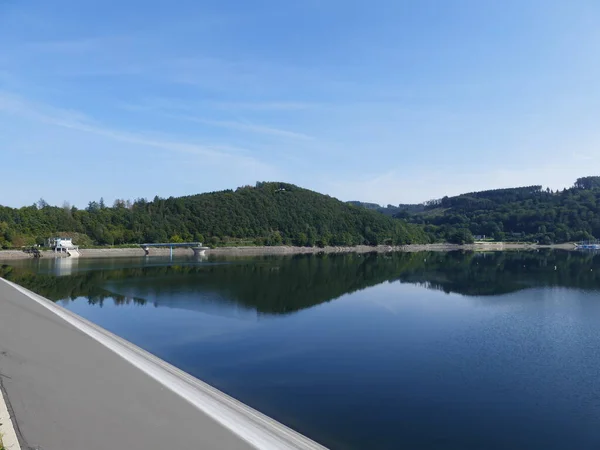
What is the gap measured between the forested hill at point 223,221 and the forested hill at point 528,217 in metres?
16.7

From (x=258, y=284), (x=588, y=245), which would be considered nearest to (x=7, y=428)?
(x=258, y=284)

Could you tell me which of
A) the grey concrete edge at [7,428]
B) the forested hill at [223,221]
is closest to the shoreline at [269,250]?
the forested hill at [223,221]

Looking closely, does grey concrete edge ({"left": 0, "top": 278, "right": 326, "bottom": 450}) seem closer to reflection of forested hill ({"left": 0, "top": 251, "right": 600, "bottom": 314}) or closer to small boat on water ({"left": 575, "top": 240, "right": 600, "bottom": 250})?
reflection of forested hill ({"left": 0, "top": 251, "right": 600, "bottom": 314})

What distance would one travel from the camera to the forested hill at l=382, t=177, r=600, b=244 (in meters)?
99.5

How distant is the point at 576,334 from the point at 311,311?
1026cm

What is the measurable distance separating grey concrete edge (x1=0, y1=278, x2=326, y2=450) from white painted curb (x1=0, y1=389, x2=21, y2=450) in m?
2.86

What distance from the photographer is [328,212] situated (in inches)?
4131

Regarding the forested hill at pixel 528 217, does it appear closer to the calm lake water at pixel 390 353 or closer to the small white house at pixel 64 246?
the small white house at pixel 64 246

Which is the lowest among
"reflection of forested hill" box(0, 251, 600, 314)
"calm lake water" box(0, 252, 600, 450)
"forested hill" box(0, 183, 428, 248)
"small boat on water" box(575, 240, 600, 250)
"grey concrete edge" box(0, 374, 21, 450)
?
"calm lake water" box(0, 252, 600, 450)

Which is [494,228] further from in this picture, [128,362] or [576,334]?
[128,362]

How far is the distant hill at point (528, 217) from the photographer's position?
99.5 metres

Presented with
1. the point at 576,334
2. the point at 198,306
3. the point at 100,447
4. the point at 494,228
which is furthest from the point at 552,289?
the point at 494,228

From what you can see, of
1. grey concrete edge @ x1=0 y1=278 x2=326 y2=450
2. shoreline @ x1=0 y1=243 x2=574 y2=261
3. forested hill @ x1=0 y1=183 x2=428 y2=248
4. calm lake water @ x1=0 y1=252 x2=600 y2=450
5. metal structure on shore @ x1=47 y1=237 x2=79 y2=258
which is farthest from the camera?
forested hill @ x1=0 y1=183 x2=428 y2=248

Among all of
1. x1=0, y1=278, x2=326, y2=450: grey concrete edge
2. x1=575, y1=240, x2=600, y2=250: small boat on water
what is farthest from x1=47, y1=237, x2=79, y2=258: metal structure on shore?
x1=575, y1=240, x2=600, y2=250: small boat on water
